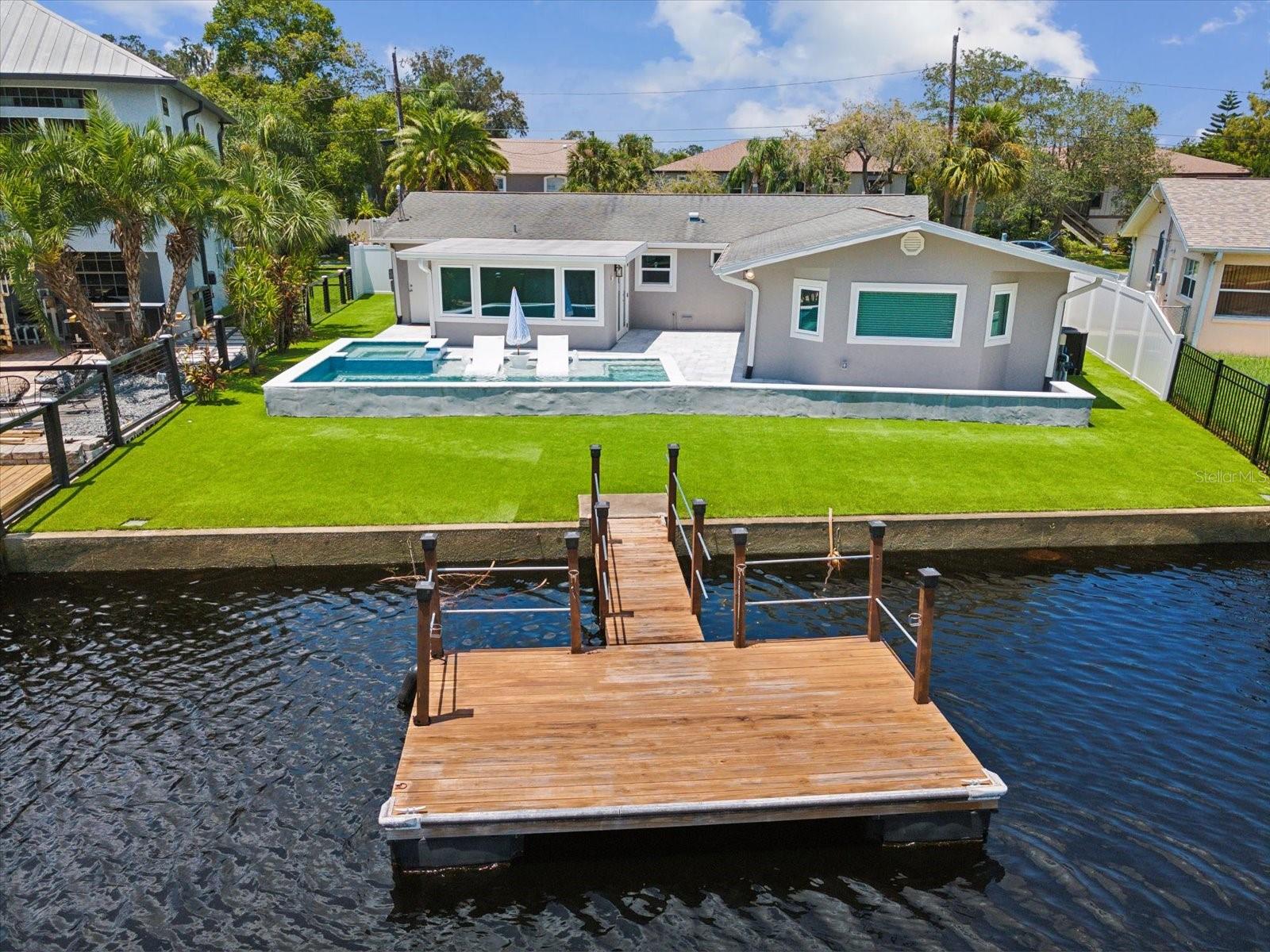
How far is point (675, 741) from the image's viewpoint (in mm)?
8516

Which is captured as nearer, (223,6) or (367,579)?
(367,579)

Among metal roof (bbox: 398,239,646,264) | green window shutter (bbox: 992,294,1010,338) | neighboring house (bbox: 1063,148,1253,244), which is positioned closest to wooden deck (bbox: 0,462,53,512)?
metal roof (bbox: 398,239,646,264)

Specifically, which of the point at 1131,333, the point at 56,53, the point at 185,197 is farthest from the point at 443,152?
the point at 1131,333

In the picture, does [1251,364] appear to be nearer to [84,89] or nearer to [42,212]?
[42,212]

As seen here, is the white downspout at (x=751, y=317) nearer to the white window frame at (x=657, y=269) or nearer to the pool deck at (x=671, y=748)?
the white window frame at (x=657, y=269)

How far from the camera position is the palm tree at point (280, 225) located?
2391 centimetres

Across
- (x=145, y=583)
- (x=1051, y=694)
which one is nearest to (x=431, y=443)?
(x=145, y=583)

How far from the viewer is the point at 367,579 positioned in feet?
43.8

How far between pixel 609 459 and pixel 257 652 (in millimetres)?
7014

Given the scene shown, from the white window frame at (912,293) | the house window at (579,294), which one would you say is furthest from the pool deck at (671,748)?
the house window at (579,294)

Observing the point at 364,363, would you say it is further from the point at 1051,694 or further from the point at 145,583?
the point at 1051,694

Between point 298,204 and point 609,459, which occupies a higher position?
point 298,204

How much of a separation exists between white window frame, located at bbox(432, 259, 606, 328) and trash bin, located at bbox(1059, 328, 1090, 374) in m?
12.1

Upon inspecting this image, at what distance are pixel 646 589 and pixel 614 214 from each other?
20.2 metres
